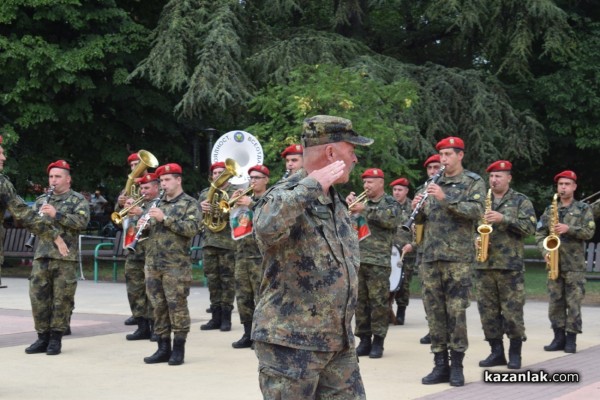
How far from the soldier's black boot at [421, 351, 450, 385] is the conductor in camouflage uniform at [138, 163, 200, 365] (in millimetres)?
2736

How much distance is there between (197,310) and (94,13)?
32.6 feet

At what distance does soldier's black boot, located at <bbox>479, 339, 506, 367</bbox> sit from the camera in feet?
34.5

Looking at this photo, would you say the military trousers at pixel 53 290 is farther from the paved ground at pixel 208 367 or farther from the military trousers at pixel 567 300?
the military trousers at pixel 567 300

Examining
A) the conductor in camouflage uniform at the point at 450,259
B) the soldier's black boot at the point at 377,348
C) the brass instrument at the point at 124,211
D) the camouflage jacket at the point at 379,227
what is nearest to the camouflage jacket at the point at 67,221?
the brass instrument at the point at 124,211

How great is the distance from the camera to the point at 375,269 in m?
11.6

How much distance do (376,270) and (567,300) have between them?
2248 millimetres

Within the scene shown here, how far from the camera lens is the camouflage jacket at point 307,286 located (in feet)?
17.3

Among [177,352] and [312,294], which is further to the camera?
[177,352]

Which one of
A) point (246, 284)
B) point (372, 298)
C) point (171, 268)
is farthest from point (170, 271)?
point (372, 298)

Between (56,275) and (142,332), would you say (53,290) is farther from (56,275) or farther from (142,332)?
(142,332)

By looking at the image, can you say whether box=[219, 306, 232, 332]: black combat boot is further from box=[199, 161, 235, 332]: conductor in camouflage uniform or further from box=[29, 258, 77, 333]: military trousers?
box=[29, 258, 77, 333]: military trousers

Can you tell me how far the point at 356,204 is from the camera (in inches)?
420

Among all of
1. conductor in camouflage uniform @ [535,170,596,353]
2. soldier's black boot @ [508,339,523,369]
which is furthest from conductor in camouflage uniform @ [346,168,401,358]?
conductor in camouflage uniform @ [535,170,596,353]

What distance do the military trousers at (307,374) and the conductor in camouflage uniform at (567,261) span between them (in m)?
6.72
